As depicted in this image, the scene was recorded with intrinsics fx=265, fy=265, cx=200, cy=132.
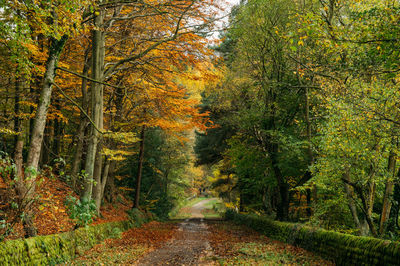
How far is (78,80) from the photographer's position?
40.1 feet

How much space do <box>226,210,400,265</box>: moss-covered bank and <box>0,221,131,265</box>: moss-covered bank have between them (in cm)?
678

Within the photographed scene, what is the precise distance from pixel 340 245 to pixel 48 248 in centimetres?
768

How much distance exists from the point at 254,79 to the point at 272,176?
566 cm

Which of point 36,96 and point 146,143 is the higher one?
point 36,96

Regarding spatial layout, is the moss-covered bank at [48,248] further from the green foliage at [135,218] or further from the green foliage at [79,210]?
the green foliage at [135,218]

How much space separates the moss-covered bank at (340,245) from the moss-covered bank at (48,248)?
678 centimetres

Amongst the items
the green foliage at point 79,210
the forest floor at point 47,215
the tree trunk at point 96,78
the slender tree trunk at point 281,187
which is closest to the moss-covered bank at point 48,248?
the green foliage at point 79,210

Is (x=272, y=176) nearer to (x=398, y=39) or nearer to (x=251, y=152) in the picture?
(x=251, y=152)

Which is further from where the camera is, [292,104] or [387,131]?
[292,104]

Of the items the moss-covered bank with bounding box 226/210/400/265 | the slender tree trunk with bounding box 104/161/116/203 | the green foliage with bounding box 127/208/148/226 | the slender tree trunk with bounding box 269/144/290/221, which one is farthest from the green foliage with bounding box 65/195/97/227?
the slender tree trunk with bounding box 104/161/116/203

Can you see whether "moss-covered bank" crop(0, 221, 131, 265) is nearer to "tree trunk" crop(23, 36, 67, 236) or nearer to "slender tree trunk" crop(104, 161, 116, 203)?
"tree trunk" crop(23, 36, 67, 236)

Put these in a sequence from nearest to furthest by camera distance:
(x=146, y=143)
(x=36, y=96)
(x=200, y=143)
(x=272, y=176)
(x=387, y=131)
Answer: (x=387, y=131)
(x=36, y=96)
(x=272, y=176)
(x=146, y=143)
(x=200, y=143)

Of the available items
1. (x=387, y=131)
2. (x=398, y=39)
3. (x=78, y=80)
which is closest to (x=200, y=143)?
(x=78, y=80)

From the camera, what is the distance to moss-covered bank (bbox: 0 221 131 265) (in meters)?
5.07
